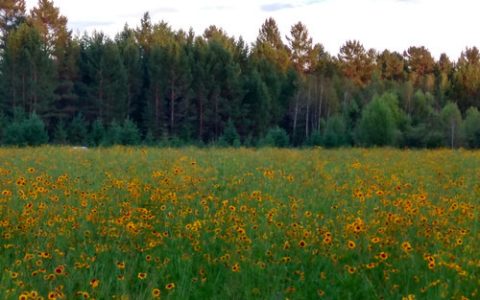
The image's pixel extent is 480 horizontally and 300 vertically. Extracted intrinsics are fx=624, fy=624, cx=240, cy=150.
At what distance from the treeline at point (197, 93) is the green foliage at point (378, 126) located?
6 cm

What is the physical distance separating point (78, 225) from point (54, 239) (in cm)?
37

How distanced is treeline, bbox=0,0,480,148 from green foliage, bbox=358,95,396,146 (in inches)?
2.2

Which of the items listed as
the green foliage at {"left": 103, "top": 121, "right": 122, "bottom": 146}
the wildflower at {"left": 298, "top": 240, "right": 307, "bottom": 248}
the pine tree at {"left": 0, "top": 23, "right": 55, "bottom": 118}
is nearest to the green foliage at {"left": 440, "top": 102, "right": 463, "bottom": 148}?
the green foliage at {"left": 103, "top": 121, "right": 122, "bottom": 146}

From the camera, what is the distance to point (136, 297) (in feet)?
11.9

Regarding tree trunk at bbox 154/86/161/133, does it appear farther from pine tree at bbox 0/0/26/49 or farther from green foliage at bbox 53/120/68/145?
pine tree at bbox 0/0/26/49

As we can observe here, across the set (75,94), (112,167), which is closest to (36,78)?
(75,94)

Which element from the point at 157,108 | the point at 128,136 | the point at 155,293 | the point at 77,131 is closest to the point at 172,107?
the point at 157,108

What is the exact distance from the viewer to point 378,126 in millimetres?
33062

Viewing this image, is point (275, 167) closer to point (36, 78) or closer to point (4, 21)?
point (36, 78)

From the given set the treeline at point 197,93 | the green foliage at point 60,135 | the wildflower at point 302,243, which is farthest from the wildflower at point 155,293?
the green foliage at point 60,135

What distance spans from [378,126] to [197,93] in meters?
13.6

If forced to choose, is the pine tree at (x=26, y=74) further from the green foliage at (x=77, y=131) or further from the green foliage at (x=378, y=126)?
the green foliage at (x=378, y=126)

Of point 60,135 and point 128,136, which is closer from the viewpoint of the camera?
point 128,136

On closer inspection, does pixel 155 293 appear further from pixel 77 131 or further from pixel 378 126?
pixel 77 131
